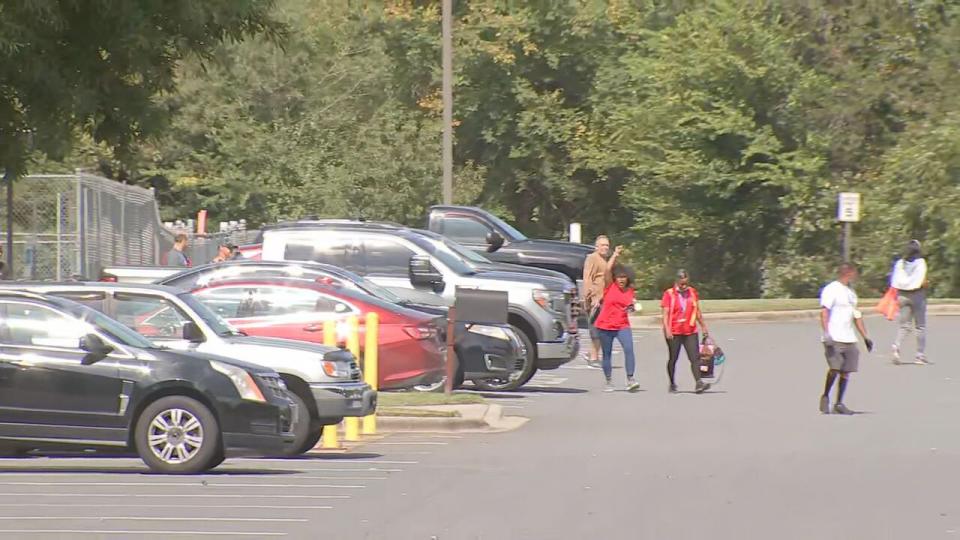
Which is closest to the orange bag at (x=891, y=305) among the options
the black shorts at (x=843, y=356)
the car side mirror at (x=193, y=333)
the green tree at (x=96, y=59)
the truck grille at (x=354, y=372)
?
the black shorts at (x=843, y=356)

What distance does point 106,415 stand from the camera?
1517 centimetres

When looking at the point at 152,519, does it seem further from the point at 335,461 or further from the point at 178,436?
the point at 335,461

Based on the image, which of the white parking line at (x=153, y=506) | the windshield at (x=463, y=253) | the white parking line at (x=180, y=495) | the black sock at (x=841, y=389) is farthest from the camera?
the windshield at (x=463, y=253)

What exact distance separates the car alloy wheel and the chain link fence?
30.0 feet

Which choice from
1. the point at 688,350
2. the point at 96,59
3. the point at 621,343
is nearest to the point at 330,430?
the point at 96,59

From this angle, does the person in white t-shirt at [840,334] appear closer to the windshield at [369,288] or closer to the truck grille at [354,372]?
the windshield at [369,288]

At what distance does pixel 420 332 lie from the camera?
21.0 meters

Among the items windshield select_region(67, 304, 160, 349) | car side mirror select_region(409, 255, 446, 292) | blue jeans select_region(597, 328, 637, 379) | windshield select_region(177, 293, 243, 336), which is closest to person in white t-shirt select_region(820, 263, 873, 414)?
blue jeans select_region(597, 328, 637, 379)

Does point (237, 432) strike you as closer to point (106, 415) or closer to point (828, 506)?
point (106, 415)

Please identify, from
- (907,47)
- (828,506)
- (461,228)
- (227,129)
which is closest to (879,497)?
(828,506)

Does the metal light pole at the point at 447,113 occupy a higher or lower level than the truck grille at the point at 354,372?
higher

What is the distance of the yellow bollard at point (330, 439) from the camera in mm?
18031

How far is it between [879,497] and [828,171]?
43.3m

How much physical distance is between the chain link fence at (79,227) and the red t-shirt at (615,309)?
22.7ft
